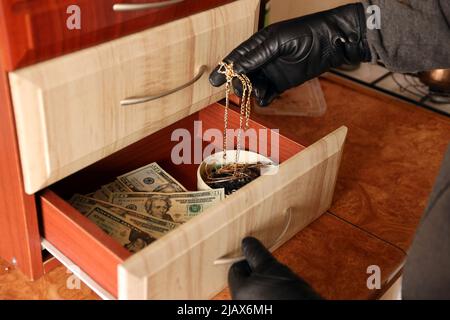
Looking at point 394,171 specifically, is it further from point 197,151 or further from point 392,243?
point 197,151

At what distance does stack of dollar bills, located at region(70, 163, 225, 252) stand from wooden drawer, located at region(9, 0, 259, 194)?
13 cm

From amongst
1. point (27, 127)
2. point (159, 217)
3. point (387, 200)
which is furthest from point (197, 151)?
point (27, 127)

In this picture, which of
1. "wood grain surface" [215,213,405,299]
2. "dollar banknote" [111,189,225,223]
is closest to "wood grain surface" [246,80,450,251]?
"wood grain surface" [215,213,405,299]

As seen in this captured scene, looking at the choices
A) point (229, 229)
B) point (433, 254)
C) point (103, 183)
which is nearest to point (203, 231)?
point (229, 229)

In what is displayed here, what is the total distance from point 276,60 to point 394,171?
324mm

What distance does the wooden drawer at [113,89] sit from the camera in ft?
2.19

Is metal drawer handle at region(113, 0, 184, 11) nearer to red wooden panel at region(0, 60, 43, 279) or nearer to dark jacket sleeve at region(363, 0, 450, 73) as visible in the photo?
red wooden panel at region(0, 60, 43, 279)

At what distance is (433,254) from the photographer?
0.65 metres

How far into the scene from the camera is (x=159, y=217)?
916mm

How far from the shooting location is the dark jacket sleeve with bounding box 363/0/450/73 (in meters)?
0.88

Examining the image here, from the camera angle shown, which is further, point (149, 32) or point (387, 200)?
point (387, 200)

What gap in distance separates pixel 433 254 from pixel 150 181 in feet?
1.59

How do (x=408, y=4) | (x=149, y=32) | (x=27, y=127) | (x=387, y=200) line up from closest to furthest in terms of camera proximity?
(x=27, y=127) → (x=149, y=32) → (x=408, y=4) → (x=387, y=200)

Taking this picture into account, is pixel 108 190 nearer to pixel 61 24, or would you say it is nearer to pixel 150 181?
pixel 150 181
